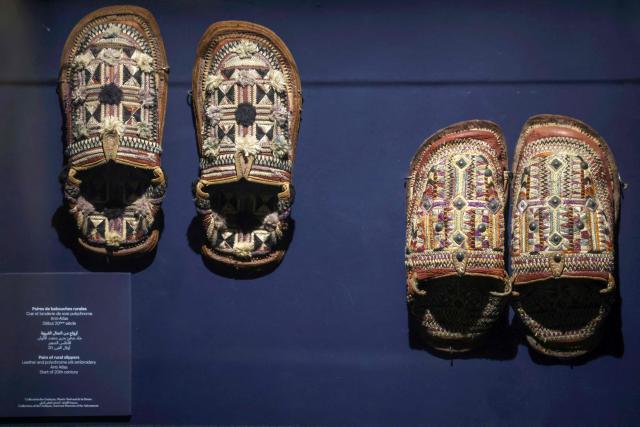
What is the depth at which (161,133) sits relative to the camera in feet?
9.34

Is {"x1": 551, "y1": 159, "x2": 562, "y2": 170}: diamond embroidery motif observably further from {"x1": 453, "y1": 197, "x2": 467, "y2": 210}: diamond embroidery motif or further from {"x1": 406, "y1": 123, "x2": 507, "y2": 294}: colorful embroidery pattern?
{"x1": 453, "y1": 197, "x2": 467, "y2": 210}: diamond embroidery motif

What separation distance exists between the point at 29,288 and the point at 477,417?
1.51 meters

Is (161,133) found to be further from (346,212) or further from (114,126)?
(346,212)

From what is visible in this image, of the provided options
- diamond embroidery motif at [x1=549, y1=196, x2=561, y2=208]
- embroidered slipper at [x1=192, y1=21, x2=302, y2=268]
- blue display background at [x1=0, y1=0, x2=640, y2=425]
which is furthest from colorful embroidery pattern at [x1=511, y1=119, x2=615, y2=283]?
embroidered slipper at [x1=192, y1=21, x2=302, y2=268]

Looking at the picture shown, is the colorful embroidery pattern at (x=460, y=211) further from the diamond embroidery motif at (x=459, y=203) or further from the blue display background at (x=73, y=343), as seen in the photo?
the blue display background at (x=73, y=343)

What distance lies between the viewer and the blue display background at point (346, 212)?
2.83 m

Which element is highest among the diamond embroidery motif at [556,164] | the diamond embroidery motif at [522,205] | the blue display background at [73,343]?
the diamond embroidery motif at [556,164]

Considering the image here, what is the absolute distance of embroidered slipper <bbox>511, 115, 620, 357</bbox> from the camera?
2.70 metres

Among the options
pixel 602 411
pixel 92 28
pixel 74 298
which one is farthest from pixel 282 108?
pixel 602 411

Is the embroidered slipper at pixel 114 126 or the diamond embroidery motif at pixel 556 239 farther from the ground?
the embroidered slipper at pixel 114 126

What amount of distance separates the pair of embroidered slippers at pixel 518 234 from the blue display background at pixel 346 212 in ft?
0.25

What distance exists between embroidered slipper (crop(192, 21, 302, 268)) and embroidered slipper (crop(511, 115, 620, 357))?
75 cm

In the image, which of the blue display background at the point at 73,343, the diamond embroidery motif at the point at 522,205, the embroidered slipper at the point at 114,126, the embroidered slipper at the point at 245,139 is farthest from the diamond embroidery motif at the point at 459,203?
the blue display background at the point at 73,343

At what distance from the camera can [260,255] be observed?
2863 mm
